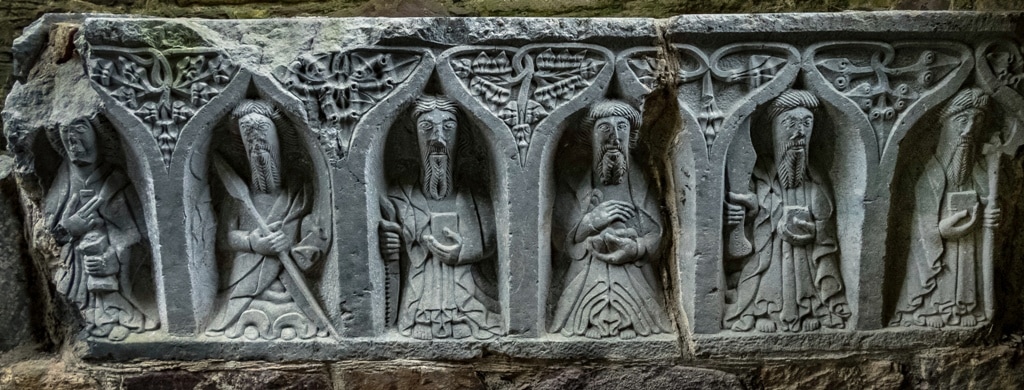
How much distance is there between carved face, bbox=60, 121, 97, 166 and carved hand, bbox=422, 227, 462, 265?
46.4 inches

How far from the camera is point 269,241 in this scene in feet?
9.12


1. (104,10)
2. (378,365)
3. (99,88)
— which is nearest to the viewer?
(99,88)

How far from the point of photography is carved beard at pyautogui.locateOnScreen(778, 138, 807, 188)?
275 cm

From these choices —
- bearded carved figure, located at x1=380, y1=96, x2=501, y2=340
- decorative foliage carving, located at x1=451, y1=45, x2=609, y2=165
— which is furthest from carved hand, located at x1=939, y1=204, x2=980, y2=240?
bearded carved figure, located at x1=380, y1=96, x2=501, y2=340

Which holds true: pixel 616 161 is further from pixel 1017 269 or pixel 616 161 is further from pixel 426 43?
pixel 1017 269

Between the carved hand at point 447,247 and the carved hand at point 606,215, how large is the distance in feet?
1.49

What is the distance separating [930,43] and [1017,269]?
3.10ft

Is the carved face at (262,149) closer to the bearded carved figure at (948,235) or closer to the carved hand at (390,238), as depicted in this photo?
the carved hand at (390,238)

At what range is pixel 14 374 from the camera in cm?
289

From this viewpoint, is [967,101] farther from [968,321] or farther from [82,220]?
[82,220]

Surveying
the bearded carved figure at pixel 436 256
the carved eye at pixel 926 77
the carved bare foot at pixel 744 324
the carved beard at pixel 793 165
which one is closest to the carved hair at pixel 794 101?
the carved beard at pixel 793 165

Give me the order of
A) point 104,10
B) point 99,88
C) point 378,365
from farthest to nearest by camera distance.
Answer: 1. point 104,10
2. point 378,365
3. point 99,88

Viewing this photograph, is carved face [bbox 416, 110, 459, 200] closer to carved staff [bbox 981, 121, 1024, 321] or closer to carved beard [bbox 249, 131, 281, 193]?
carved beard [bbox 249, 131, 281, 193]

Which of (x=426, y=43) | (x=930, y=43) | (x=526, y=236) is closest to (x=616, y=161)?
(x=526, y=236)
